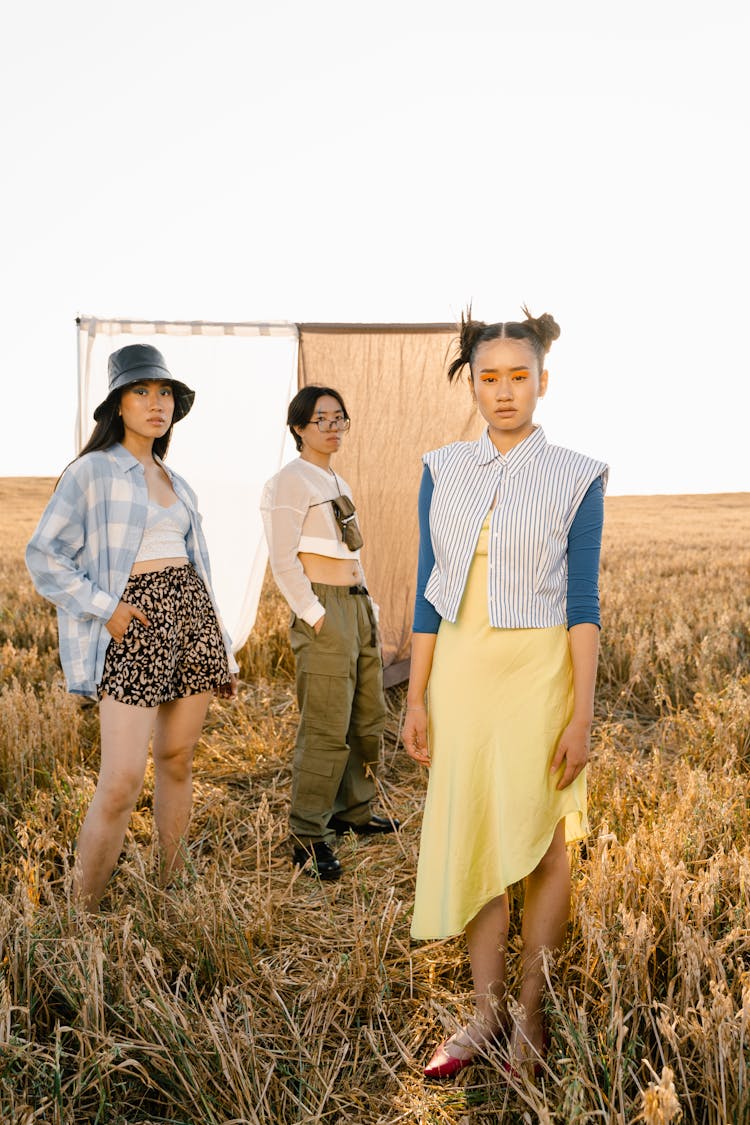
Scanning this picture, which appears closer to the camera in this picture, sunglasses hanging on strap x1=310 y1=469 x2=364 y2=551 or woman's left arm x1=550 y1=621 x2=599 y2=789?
woman's left arm x1=550 y1=621 x2=599 y2=789

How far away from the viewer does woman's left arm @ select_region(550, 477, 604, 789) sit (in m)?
2.11

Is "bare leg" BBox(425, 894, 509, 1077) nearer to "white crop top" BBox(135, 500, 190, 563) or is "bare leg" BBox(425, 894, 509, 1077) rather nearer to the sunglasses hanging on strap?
"white crop top" BBox(135, 500, 190, 563)

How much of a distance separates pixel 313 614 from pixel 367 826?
3.51 feet

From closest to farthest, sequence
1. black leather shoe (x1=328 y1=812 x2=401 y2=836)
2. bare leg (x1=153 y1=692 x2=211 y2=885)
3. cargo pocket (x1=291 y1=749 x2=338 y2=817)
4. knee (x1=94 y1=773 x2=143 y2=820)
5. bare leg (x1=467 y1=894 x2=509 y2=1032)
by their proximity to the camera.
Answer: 1. bare leg (x1=467 y1=894 x2=509 y2=1032)
2. knee (x1=94 y1=773 x2=143 y2=820)
3. bare leg (x1=153 y1=692 x2=211 y2=885)
4. cargo pocket (x1=291 y1=749 x2=338 y2=817)
5. black leather shoe (x1=328 y1=812 x2=401 y2=836)

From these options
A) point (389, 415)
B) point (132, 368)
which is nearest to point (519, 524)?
point (132, 368)

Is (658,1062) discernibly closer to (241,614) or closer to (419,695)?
(419,695)

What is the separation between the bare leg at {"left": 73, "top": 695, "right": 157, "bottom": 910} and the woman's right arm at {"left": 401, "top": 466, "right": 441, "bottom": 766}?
100cm

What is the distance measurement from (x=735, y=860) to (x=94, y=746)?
3.11 metres

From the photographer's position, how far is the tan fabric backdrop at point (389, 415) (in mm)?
5082

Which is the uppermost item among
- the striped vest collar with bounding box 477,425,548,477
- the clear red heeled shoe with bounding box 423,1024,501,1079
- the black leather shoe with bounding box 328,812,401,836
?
the striped vest collar with bounding box 477,425,548,477

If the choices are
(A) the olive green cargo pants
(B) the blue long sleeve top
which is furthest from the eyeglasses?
(B) the blue long sleeve top

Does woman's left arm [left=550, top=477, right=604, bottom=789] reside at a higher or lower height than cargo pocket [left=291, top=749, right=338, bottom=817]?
higher

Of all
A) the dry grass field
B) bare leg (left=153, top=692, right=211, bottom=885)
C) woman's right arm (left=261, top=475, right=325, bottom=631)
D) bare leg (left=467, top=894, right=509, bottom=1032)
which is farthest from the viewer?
woman's right arm (left=261, top=475, right=325, bottom=631)

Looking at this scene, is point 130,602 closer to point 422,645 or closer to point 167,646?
point 167,646
